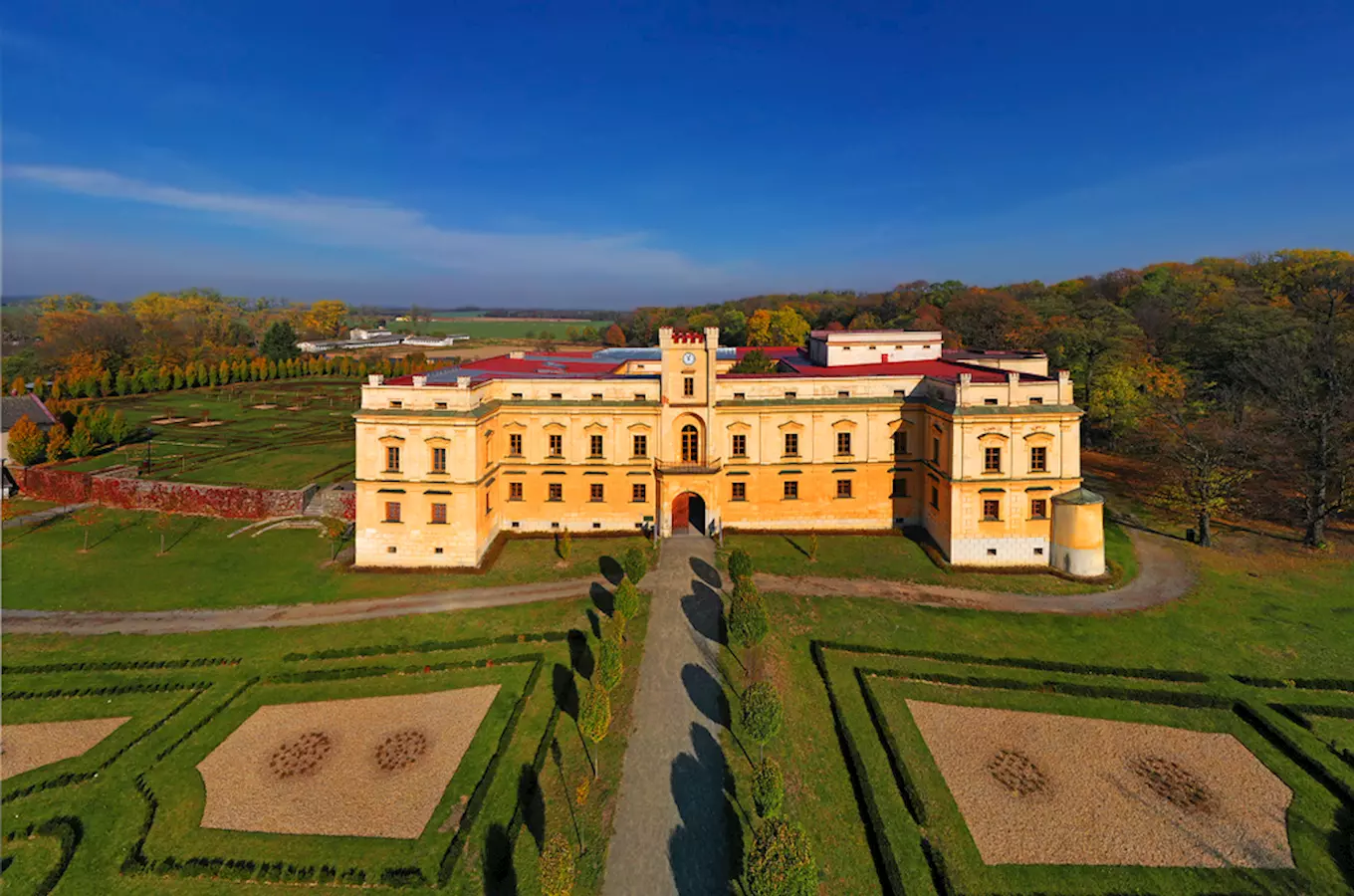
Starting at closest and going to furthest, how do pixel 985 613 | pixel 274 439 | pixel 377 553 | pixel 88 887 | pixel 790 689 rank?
1. pixel 88 887
2. pixel 790 689
3. pixel 985 613
4. pixel 377 553
5. pixel 274 439

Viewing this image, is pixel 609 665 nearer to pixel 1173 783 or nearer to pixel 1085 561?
pixel 1173 783

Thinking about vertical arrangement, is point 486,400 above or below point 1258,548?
above

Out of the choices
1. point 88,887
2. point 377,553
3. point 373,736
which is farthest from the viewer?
point 377,553

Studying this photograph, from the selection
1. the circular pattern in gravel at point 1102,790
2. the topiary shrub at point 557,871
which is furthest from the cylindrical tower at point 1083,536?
the topiary shrub at point 557,871

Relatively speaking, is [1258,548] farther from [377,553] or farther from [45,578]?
[45,578]

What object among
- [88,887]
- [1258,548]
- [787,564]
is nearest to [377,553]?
[88,887]

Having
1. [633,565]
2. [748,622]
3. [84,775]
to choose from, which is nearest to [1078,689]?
[748,622]
